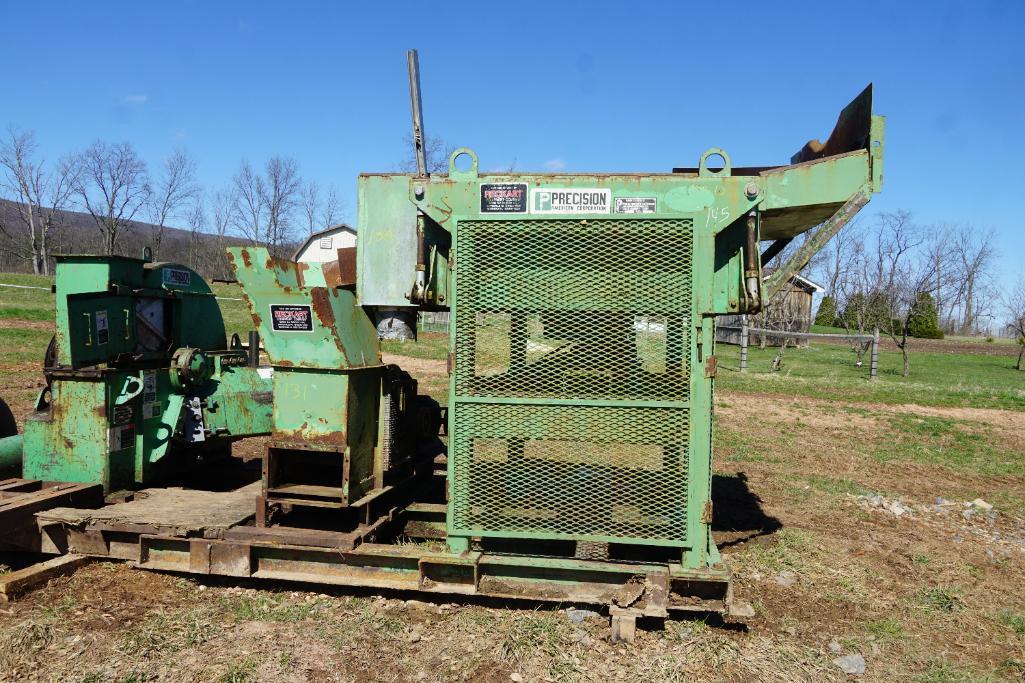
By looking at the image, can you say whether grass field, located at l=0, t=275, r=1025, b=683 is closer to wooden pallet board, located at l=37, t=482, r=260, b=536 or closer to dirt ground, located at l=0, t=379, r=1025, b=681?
dirt ground, located at l=0, t=379, r=1025, b=681

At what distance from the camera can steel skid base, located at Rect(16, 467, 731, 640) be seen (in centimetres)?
380

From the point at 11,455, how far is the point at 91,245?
5715 cm

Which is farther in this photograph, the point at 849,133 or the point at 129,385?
the point at 129,385

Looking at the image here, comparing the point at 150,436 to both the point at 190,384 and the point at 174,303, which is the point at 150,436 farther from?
the point at 174,303

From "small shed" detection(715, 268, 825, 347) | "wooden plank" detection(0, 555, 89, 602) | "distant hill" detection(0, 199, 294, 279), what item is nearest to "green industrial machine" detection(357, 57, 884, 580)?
"wooden plank" detection(0, 555, 89, 602)

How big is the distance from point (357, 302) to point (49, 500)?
8.19 feet

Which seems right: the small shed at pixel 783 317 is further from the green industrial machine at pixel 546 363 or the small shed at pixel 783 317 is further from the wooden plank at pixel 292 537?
the wooden plank at pixel 292 537

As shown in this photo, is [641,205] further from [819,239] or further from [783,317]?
[783,317]

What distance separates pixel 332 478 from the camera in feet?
17.1

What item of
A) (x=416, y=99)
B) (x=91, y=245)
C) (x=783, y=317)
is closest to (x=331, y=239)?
(x=416, y=99)

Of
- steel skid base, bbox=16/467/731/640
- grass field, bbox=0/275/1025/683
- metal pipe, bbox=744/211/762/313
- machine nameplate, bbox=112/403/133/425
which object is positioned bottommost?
grass field, bbox=0/275/1025/683

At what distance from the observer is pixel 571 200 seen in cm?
403

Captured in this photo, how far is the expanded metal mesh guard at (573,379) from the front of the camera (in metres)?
3.92

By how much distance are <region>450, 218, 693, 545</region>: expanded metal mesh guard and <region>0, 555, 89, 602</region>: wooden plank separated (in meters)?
2.59
